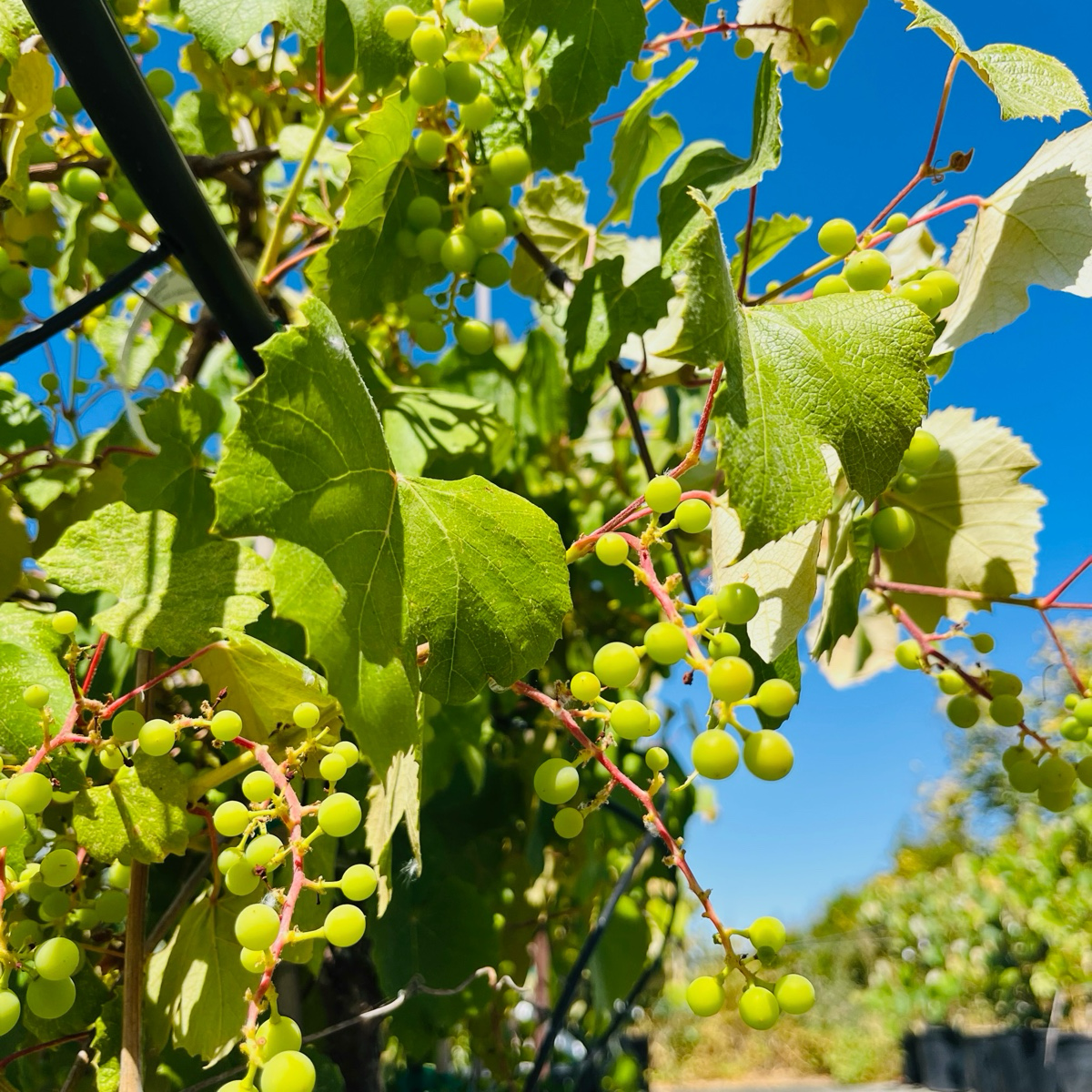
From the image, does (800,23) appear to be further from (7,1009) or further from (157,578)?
(7,1009)

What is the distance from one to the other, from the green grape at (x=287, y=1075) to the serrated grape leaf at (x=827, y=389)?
35cm

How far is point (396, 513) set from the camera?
1.64ft

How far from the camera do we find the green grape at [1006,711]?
71 cm

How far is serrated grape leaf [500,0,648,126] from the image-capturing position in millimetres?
687

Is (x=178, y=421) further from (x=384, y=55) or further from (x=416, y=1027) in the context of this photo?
(x=416, y=1027)

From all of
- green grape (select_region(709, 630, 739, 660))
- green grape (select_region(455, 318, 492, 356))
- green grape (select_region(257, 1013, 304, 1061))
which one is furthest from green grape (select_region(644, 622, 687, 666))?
green grape (select_region(455, 318, 492, 356))

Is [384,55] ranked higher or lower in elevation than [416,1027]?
higher

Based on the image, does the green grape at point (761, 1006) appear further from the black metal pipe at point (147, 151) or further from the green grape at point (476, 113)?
the green grape at point (476, 113)

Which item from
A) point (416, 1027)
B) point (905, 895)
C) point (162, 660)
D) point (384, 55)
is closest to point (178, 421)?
point (162, 660)

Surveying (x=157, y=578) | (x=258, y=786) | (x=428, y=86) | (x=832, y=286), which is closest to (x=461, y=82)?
(x=428, y=86)

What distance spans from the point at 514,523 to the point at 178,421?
426 millimetres

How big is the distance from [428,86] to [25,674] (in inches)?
20.8

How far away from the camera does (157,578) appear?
2.02ft

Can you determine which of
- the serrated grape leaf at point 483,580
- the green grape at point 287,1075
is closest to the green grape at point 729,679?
the serrated grape leaf at point 483,580
